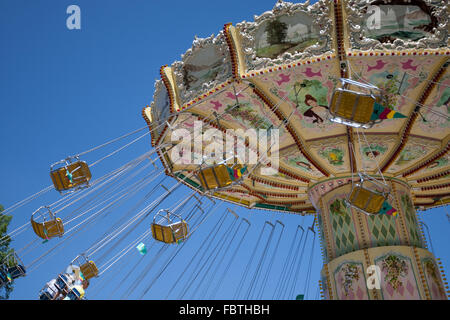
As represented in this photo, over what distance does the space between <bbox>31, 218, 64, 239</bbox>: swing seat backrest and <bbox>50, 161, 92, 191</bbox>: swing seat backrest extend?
28.9 inches

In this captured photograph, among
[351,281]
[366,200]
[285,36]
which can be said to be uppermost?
[285,36]

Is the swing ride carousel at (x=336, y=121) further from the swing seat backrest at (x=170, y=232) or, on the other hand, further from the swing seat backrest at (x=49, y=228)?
the swing seat backrest at (x=49, y=228)

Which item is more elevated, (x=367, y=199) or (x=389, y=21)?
(x=389, y=21)

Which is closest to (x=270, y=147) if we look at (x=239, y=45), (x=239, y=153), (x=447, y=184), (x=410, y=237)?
(x=239, y=153)

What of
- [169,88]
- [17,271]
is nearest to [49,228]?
[17,271]

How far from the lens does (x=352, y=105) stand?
6949 millimetres

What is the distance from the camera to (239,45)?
28.7 feet

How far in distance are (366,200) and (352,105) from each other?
2006 mm

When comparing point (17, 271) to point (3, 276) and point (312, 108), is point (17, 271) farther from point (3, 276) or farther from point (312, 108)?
point (312, 108)

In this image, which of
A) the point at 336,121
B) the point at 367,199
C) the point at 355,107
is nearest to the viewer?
the point at 355,107

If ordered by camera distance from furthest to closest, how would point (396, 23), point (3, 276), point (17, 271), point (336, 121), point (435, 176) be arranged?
point (435, 176) < point (17, 271) < point (3, 276) < point (396, 23) < point (336, 121)

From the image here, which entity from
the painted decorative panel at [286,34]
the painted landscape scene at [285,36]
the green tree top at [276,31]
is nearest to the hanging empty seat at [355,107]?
the painted decorative panel at [286,34]
